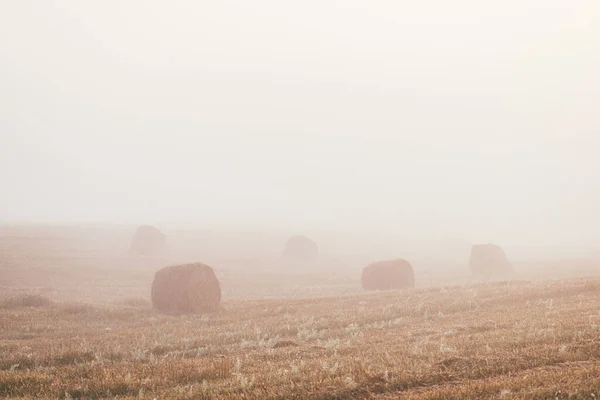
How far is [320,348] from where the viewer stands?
12969 mm

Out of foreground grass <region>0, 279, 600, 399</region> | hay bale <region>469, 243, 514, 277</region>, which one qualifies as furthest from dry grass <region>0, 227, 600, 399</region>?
hay bale <region>469, 243, 514, 277</region>

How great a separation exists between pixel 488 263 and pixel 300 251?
24888mm

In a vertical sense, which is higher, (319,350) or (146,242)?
(146,242)

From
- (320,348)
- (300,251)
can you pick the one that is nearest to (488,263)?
(300,251)

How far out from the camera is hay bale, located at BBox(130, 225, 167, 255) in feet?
197

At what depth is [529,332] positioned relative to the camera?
1271 cm

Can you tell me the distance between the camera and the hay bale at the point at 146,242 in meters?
60.1

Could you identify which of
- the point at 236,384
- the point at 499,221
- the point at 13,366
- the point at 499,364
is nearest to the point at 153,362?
the point at 13,366

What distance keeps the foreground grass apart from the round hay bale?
1563 inches

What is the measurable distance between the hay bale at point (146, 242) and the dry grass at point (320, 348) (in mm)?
32771

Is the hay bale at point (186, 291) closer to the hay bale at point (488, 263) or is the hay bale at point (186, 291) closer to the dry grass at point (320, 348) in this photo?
the dry grass at point (320, 348)

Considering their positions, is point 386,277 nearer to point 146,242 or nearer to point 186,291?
point 186,291

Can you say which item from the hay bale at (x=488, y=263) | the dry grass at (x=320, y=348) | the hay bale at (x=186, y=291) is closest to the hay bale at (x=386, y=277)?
the dry grass at (x=320, y=348)

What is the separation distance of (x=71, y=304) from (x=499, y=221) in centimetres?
15918
